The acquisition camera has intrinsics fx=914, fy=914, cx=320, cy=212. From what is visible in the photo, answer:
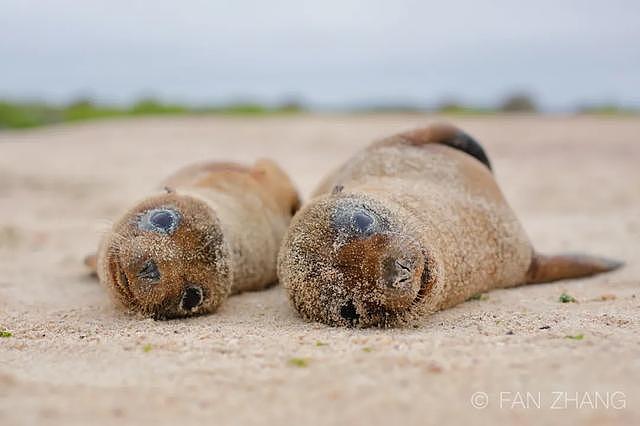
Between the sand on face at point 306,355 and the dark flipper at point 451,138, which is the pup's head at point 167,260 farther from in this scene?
the dark flipper at point 451,138

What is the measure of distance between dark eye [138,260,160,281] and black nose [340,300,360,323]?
121 cm

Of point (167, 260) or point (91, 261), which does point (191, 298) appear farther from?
point (91, 261)

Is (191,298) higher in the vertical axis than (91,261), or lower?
higher

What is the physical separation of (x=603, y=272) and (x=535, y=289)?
969 millimetres

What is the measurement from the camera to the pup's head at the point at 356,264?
490 cm

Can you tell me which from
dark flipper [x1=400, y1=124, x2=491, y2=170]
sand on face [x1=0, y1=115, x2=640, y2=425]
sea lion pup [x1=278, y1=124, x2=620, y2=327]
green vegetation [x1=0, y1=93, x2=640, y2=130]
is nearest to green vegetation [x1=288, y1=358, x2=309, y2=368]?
sand on face [x1=0, y1=115, x2=640, y2=425]

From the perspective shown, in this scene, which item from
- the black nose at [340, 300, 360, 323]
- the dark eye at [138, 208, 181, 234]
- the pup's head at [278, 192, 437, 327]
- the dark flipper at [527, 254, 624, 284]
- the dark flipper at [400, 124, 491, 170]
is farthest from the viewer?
the dark flipper at [400, 124, 491, 170]

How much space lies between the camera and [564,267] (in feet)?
23.9

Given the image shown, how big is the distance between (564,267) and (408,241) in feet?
8.96

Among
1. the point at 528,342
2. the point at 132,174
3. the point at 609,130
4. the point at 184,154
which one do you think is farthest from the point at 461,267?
the point at 609,130

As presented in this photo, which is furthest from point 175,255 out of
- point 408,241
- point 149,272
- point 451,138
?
point 451,138

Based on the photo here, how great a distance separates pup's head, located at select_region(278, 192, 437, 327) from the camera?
4902mm

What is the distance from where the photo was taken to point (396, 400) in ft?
11.6

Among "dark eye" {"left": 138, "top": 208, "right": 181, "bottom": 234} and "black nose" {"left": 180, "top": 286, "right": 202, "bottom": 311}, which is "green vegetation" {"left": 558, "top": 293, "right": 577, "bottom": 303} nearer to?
"black nose" {"left": 180, "top": 286, "right": 202, "bottom": 311}
